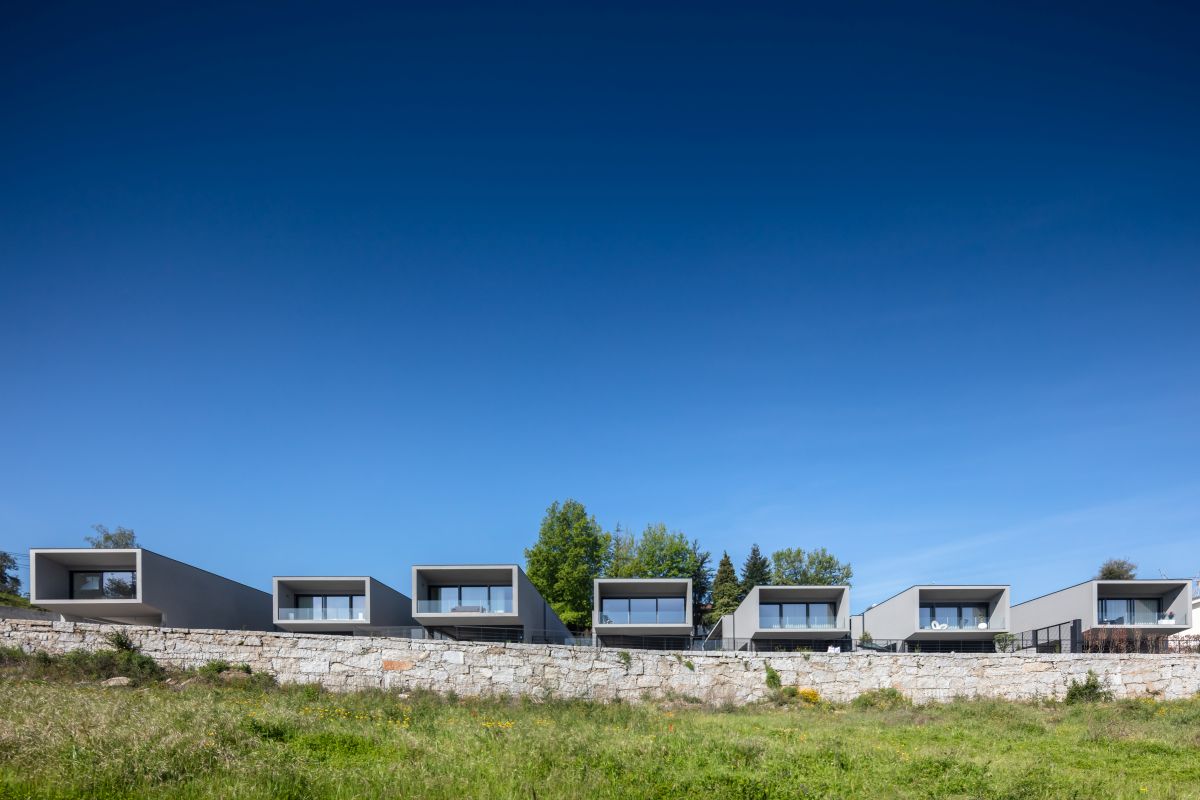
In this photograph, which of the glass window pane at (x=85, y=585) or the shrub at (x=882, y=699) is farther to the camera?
the glass window pane at (x=85, y=585)

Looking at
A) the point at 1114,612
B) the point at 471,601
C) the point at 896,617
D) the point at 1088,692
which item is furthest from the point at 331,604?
Answer: the point at 1114,612

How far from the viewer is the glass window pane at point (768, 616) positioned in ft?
148

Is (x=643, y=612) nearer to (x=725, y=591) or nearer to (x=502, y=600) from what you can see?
(x=502, y=600)

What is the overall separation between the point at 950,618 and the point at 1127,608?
29.8 feet

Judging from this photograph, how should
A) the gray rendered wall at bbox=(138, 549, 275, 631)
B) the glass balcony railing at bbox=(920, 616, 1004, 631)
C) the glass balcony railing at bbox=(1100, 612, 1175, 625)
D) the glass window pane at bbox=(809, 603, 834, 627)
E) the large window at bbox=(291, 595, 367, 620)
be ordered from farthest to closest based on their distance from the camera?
1. the glass balcony railing at bbox=(920, 616, 1004, 631)
2. the glass window pane at bbox=(809, 603, 834, 627)
3. the glass balcony railing at bbox=(1100, 612, 1175, 625)
4. the large window at bbox=(291, 595, 367, 620)
5. the gray rendered wall at bbox=(138, 549, 275, 631)

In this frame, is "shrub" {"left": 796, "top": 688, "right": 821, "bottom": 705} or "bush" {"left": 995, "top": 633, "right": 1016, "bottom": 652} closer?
"shrub" {"left": 796, "top": 688, "right": 821, "bottom": 705}

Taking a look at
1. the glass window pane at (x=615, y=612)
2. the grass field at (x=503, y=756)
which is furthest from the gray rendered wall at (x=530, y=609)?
the grass field at (x=503, y=756)

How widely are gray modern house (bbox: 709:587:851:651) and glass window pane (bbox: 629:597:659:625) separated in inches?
196

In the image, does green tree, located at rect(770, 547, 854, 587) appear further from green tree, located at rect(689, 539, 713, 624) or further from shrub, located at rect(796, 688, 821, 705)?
shrub, located at rect(796, 688, 821, 705)

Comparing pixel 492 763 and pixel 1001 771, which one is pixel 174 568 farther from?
pixel 1001 771

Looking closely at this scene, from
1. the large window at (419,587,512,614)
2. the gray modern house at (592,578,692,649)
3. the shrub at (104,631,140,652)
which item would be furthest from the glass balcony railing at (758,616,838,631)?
the shrub at (104,631,140,652)

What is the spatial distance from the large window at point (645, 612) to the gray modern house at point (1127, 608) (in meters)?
20.7

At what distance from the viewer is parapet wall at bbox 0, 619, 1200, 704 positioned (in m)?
28.6

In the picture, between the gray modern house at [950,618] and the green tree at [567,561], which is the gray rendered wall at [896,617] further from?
the green tree at [567,561]
